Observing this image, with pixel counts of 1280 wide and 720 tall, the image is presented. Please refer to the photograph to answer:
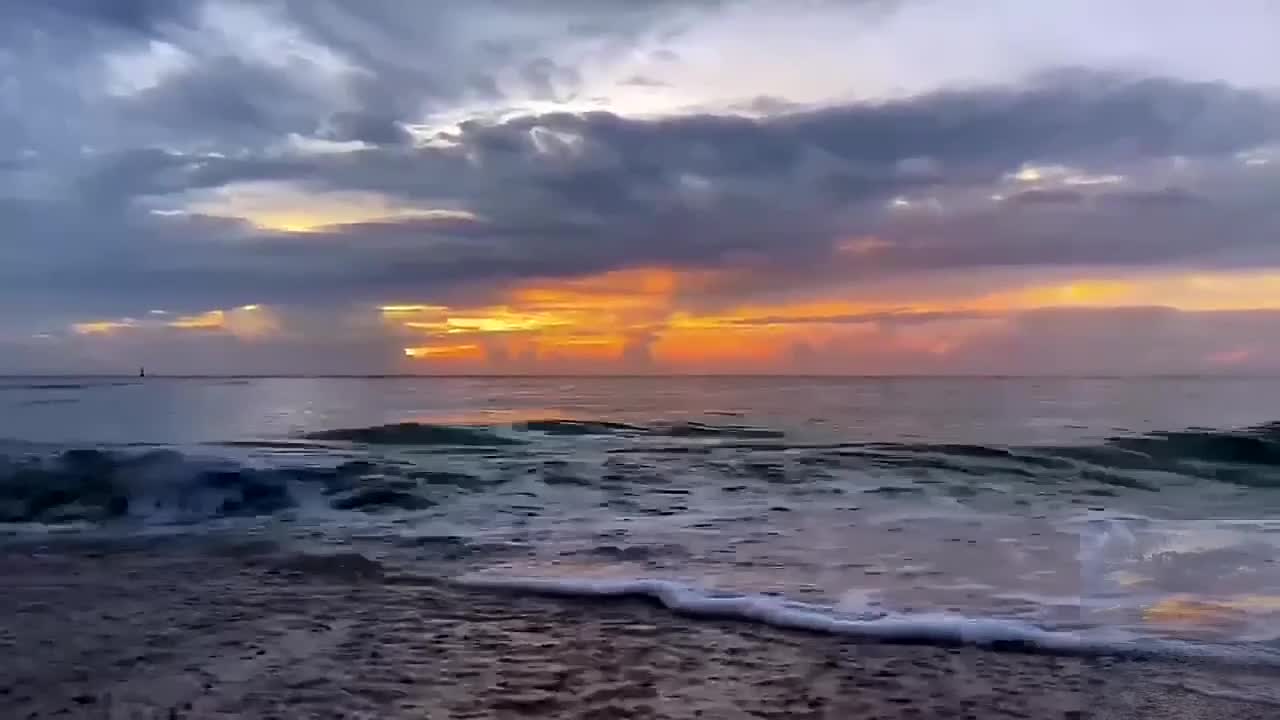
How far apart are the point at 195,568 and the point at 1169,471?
18.1 m

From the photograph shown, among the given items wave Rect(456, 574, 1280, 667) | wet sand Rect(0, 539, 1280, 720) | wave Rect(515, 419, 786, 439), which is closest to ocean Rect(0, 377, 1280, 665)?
wave Rect(456, 574, 1280, 667)

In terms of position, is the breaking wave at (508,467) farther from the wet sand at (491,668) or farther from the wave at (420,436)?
the wet sand at (491,668)

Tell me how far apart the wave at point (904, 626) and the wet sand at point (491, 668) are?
0.64ft

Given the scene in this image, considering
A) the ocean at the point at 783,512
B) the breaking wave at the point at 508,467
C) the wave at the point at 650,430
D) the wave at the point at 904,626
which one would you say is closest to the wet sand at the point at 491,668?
the wave at the point at 904,626

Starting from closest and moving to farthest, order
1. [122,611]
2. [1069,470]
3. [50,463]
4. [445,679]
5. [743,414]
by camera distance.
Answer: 1. [445,679]
2. [122,611]
3. [50,463]
4. [1069,470]
5. [743,414]

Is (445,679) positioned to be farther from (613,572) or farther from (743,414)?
(743,414)

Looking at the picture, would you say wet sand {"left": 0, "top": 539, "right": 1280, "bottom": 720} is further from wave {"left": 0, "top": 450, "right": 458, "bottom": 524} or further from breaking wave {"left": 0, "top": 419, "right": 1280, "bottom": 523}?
breaking wave {"left": 0, "top": 419, "right": 1280, "bottom": 523}

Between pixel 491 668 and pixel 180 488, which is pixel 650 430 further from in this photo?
pixel 491 668

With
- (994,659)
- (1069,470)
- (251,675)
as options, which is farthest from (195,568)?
(1069,470)

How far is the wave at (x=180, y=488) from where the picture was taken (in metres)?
13.1

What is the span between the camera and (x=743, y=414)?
3553cm

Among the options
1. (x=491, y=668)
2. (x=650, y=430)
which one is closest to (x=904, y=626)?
(x=491, y=668)

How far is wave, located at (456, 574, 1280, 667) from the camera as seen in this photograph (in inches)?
245

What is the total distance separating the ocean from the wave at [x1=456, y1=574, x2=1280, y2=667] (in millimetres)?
24
